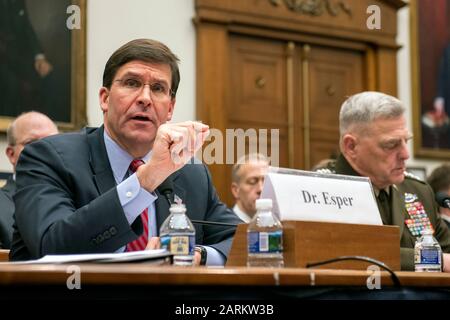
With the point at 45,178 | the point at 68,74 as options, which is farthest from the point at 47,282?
the point at 68,74

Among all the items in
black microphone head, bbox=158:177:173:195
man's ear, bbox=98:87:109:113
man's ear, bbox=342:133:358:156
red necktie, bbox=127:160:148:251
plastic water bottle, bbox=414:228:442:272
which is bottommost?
plastic water bottle, bbox=414:228:442:272

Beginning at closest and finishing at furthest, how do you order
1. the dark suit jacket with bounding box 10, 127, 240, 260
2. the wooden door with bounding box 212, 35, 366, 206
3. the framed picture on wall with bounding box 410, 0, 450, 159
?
the dark suit jacket with bounding box 10, 127, 240, 260 < the wooden door with bounding box 212, 35, 366, 206 < the framed picture on wall with bounding box 410, 0, 450, 159

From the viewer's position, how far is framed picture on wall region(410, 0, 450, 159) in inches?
305

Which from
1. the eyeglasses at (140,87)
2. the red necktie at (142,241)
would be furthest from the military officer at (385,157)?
the red necktie at (142,241)

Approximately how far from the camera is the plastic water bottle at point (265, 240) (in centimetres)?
216

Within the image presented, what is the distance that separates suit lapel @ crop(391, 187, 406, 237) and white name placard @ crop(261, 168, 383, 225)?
1.04 meters

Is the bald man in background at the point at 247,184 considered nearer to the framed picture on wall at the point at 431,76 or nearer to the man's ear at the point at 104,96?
the framed picture on wall at the point at 431,76

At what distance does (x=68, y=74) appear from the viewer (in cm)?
585

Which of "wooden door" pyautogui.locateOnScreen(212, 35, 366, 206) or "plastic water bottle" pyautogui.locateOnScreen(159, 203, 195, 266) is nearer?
"plastic water bottle" pyautogui.locateOnScreen(159, 203, 195, 266)

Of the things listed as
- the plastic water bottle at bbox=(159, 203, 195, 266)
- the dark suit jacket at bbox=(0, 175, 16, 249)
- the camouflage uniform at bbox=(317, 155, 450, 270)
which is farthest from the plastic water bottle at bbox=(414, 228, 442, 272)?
the dark suit jacket at bbox=(0, 175, 16, 249)

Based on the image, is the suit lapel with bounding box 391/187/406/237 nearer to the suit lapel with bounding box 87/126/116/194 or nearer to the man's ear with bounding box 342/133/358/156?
the man's ear with bounding box 342/133/358/156

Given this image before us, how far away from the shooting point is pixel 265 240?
7.07 ft

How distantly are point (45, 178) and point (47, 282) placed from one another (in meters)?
1.10
